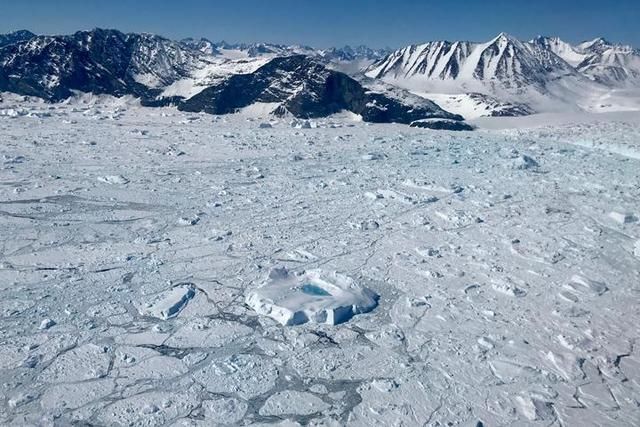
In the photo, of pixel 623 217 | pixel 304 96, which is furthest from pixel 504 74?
pixel 623 217

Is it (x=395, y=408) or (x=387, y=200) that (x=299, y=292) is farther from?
(x=387, y=200)

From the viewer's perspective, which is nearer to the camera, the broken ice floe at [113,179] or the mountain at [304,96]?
the broken ice floe at [113,179]

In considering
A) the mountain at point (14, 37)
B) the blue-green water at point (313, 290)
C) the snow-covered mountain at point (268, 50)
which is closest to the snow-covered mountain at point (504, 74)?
the snow-covered mountain at point (268, 50)

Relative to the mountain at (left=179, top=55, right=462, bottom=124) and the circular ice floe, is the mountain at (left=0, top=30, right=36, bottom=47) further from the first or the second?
the circular ice floe

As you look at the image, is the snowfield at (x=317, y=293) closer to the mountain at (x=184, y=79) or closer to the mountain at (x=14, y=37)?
the mountain at (x=184, y=79)

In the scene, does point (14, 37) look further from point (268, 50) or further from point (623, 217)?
point (623, 217)

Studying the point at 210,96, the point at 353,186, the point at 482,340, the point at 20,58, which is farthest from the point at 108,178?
the point at 20,58
